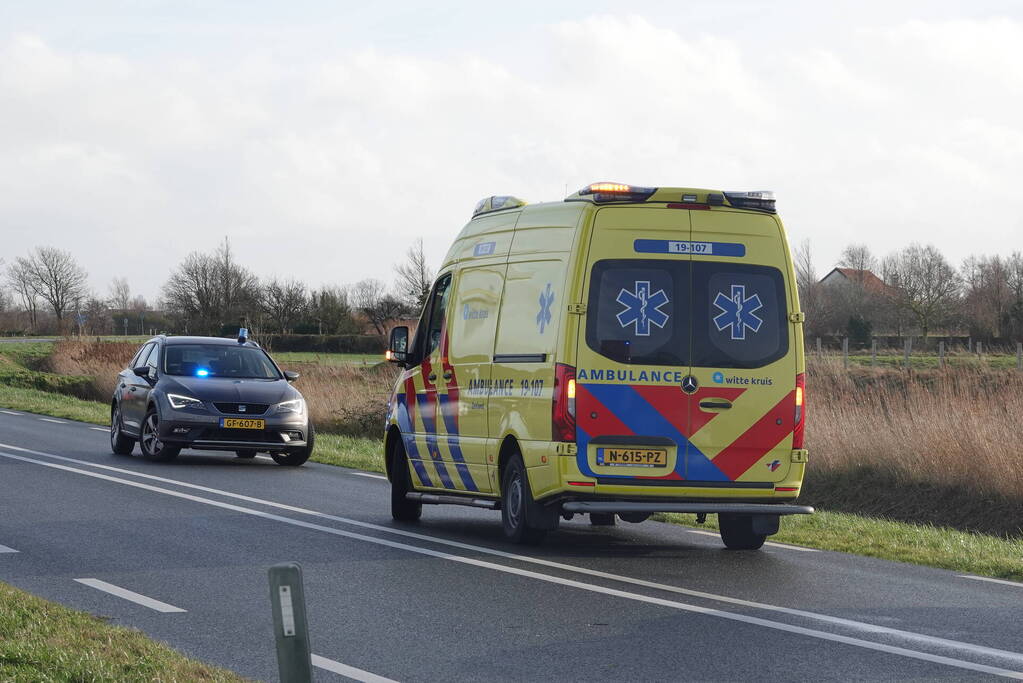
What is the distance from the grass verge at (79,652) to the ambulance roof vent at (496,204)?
548cm

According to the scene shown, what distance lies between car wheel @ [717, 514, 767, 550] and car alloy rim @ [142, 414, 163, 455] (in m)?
9.65

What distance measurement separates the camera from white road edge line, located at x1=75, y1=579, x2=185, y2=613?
8234 mm

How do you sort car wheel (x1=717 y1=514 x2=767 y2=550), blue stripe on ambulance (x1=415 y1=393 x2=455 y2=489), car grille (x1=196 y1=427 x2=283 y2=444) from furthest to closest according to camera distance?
1. car grille (x1=196 y1=427 x2=283 y2=444)
2. blue stripe on ambulance (x1=415 y1=393 x2=455 y2=489)
3. car wheel (x1=717 y1=514 x2=767 y2=550)

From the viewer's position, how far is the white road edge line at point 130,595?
8234 mm

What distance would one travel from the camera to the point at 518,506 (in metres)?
11.1

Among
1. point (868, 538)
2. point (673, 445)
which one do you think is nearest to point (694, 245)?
point (673, 445)

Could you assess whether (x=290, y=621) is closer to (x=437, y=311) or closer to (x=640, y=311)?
(x=640, y=311)

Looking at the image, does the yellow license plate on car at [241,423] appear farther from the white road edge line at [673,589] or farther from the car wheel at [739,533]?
the car wheel at [739,533]

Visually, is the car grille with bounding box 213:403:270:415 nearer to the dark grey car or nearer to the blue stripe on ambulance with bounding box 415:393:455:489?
the dark grey car

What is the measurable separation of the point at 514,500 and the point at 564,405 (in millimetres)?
1255

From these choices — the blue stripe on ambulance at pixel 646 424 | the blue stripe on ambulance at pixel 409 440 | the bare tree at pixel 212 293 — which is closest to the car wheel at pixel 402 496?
the blue stripe on ambulance at pixel 409 440

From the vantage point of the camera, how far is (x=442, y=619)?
7961 millimetres

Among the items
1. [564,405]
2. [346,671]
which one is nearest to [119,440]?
[564,405]

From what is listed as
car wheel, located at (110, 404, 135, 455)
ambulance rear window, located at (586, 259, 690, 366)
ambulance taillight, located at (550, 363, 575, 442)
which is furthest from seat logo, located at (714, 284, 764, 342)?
car wheel, located at (110, 404, 135, 455)
